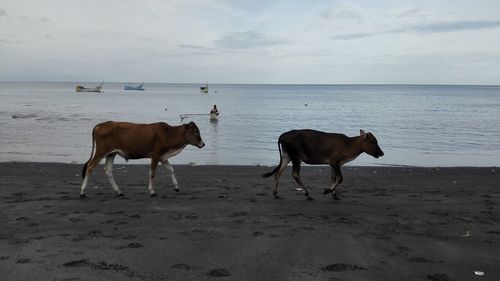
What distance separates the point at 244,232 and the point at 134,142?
413cm

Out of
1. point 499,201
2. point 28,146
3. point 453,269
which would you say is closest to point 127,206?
point 453,269

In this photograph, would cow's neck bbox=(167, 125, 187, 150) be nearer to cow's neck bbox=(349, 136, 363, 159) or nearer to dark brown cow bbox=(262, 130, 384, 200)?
dark brown cow bbox=(262, 130, 384, 200)

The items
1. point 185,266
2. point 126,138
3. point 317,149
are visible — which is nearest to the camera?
point 185,266

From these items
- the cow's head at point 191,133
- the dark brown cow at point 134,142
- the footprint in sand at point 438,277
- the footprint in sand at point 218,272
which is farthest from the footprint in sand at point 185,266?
the cow's head at point 191,133

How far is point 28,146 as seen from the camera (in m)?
24.9

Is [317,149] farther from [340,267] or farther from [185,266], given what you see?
[185,266]

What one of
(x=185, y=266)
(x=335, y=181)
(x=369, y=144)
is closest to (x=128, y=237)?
(x=185, y=266)

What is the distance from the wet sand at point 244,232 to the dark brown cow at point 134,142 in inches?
23.5

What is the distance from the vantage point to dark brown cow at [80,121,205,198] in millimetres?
10742

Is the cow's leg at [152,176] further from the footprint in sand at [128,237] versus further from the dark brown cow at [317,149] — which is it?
the footprint in sand at [128,237]

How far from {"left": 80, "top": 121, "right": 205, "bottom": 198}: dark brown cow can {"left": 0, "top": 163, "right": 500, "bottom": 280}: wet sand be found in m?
0.60

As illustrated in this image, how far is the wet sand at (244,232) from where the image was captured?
6.04 metres

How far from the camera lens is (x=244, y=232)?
25.4 ft

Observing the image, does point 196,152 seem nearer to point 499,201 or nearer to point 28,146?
point 28,146
